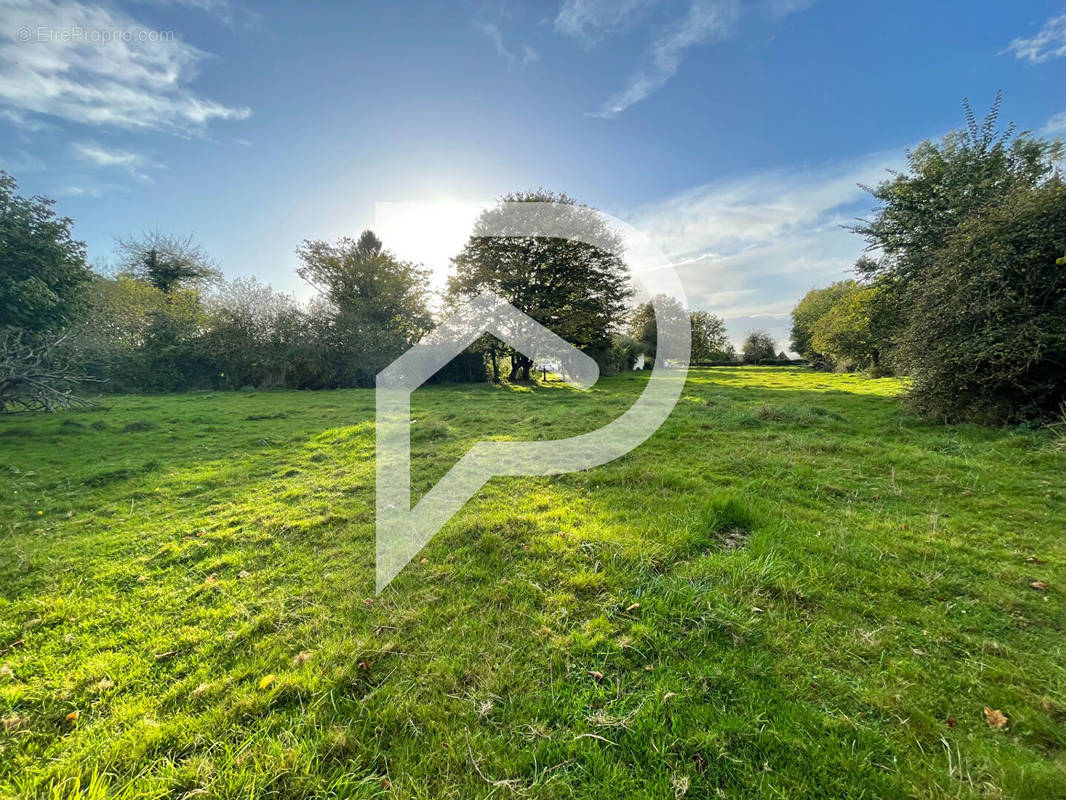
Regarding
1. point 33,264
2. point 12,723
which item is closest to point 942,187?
point 12,723

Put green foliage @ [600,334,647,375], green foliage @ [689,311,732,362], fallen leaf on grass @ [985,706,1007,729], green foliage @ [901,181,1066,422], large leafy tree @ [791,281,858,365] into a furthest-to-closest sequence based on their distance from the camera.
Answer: green foliage @ [689,311,732,362], large leafy tree @ [791,281,858,365], green foliage @ [600,334,647,375], green foliage @ [901,181,1066,422], fallen leaf on grass @ [985,706,1007,729]

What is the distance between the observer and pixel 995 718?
200 centimetres

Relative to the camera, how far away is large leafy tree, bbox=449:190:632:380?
80.6 feet

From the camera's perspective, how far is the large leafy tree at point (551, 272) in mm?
24562

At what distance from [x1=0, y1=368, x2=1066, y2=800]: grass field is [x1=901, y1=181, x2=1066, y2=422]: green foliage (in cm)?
321

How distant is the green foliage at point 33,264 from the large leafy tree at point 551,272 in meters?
16.8

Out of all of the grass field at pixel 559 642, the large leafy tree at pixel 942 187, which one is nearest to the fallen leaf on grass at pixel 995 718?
the grass field at pixel 559 642

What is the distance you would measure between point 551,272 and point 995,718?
993 inches

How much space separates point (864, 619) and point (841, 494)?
2.82 meters

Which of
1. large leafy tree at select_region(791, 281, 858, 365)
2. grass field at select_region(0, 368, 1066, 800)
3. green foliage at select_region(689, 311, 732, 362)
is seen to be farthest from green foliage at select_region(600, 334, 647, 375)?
grass field at select_region(0, 368, 1066, 800)

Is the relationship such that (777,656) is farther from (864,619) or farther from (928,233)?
(928,233)

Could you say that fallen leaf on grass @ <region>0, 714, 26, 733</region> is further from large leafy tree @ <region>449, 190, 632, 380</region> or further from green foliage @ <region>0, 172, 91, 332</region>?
large leafy tree @ <region>449, 190, 632, 380</region>

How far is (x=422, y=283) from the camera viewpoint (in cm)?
2994

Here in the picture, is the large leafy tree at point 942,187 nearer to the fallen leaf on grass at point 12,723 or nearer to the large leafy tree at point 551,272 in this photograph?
the large leafy tree at point 551,272
